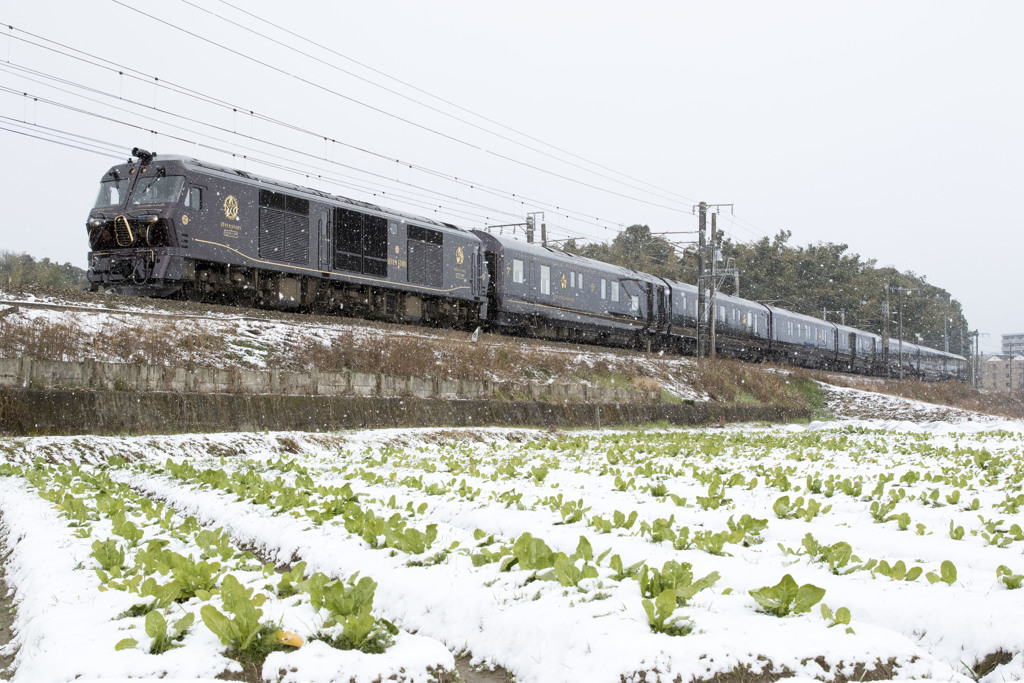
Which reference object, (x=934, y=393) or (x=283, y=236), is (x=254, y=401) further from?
(x=934, y=393)

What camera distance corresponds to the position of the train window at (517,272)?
2947cm

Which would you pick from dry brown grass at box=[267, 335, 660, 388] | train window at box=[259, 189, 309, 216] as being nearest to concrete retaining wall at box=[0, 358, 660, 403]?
dry brown grass at box=[267, 335, 660, 388]

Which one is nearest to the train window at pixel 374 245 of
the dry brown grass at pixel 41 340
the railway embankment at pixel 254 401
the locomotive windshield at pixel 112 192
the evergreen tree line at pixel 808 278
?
the railway embankment at pixel 254 401

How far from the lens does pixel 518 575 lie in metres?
4.96

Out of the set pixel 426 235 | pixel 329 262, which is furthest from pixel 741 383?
pixel 329 262

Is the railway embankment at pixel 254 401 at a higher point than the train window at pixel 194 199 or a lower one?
lower

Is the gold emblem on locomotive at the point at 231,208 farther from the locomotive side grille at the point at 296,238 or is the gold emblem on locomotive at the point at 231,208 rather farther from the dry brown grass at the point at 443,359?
the dry brown grass at the point at 443,359

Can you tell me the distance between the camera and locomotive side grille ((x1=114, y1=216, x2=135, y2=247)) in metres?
18.6

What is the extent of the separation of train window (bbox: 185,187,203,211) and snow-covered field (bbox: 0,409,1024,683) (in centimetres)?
930

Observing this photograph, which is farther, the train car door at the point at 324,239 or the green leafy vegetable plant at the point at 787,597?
the train car door at the point at 324,239

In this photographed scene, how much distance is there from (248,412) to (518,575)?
37.8 ft

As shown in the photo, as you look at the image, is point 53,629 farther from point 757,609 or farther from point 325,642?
point 757,609

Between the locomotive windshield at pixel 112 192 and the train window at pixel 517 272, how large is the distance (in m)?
13.6

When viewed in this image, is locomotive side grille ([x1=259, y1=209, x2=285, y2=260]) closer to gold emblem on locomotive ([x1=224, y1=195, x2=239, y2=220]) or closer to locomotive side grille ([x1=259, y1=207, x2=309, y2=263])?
locomotive side grille ([x1=259, y1=207, x2=309, y2=263])
